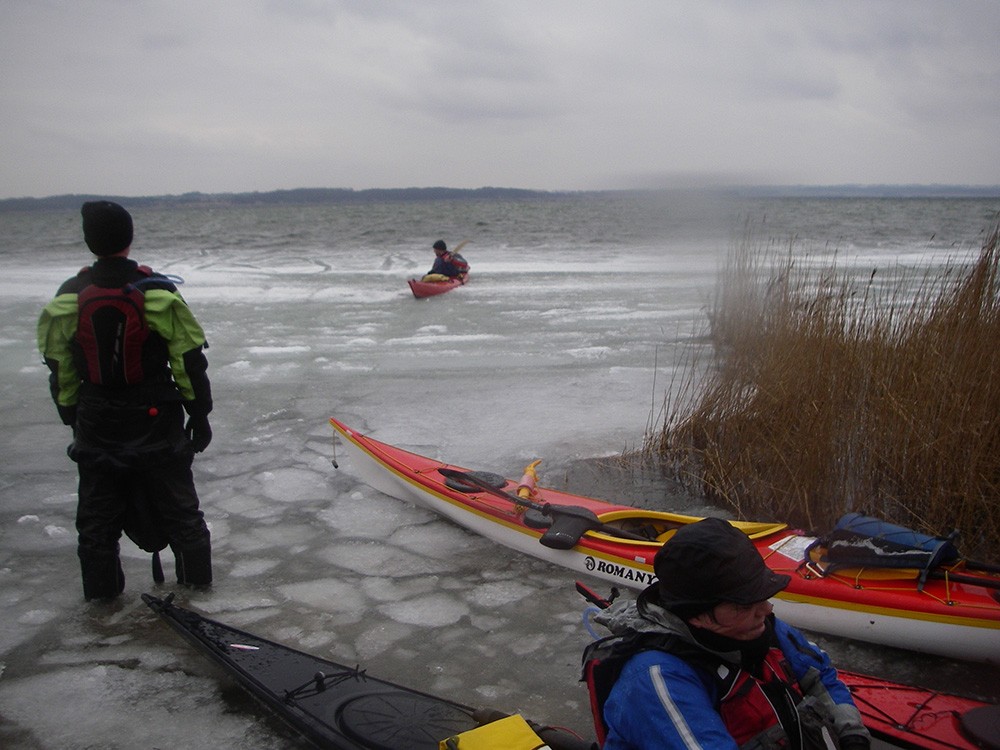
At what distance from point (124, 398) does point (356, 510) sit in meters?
1.72

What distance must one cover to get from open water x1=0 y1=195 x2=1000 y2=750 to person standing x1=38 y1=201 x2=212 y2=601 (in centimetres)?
38

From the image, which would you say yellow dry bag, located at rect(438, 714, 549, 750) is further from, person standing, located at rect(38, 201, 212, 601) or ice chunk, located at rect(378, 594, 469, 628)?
person standing, located at rect(38, 201, 212, 601)

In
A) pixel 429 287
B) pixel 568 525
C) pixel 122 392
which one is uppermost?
pixel 122 392

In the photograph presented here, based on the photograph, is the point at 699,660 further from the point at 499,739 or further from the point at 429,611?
the point at 429,611

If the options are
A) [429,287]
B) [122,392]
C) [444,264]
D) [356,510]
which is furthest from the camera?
[444,264]

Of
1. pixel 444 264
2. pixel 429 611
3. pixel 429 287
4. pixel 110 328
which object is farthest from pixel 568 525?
pixel 444 264

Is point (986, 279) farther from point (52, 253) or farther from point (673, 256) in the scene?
point (52, 253)

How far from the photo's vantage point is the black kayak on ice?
236 centimetres

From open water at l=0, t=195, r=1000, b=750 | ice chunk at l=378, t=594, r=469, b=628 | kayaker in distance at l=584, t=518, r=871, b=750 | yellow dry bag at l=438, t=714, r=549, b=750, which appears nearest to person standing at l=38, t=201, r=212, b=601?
open water at l=0, t=195, r=1000, b=750

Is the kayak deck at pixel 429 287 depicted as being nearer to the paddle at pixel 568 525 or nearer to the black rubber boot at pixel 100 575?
the paddle at pixel 568 525

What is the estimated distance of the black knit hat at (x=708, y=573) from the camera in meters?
1.70

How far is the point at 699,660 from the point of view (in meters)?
1.73

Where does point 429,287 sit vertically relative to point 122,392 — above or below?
below

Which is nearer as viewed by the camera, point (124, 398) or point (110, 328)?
point (110, 328)
